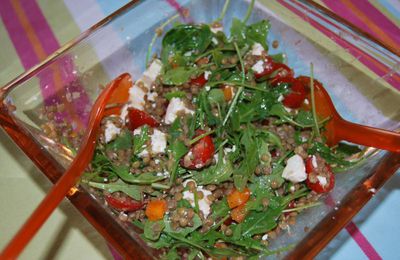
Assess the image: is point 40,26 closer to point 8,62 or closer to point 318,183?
point 8,62

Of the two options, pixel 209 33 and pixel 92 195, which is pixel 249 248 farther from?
pixel 209 33

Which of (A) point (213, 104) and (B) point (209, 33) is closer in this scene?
(A) point (213, 104)

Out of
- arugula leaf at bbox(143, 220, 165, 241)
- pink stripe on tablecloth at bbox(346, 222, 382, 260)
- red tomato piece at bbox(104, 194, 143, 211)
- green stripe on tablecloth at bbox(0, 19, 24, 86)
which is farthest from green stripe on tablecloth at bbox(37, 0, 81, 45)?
pink stripe on tablecloth at bbox(346, 222, 382, 260)

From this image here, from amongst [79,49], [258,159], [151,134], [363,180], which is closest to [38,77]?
[79,49]

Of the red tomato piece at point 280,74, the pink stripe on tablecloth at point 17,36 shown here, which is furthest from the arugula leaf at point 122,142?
the pink stripe on tablecloth at point 17,36

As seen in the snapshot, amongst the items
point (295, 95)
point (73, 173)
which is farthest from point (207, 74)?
point (73, 173)

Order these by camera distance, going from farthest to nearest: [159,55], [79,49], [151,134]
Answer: [159,55] → [79,49] → [151,134]
